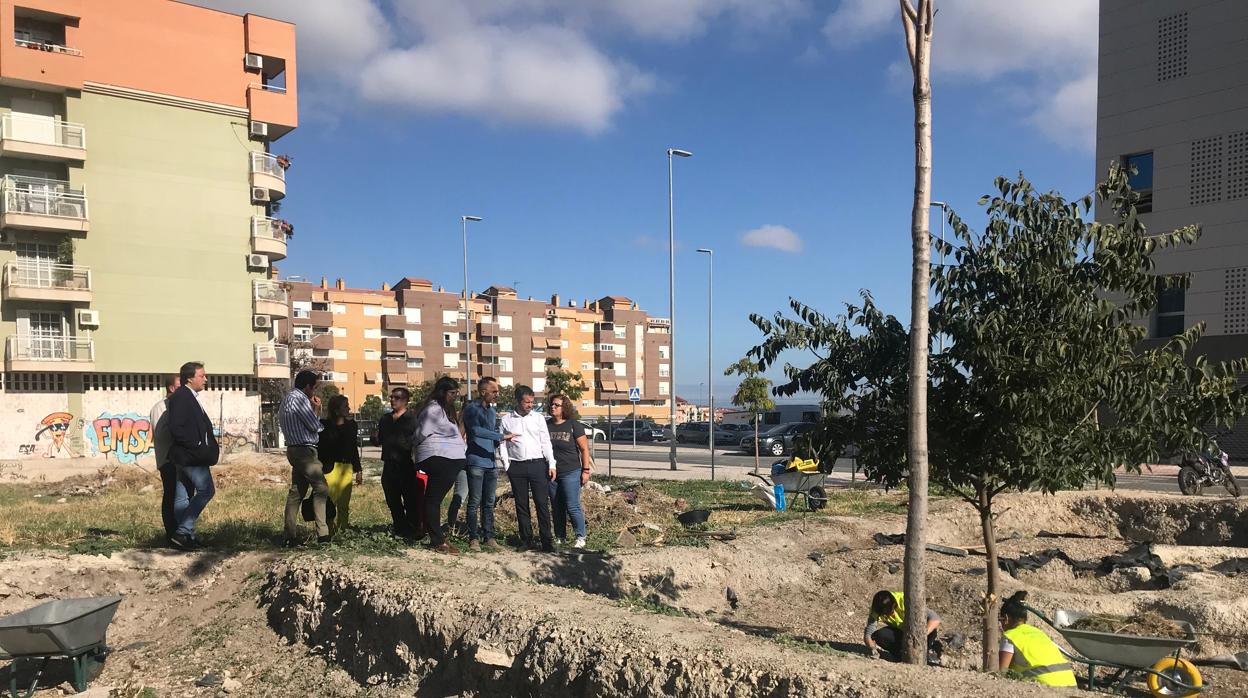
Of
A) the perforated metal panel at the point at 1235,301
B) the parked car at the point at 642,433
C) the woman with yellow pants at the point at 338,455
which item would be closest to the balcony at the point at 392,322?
the parked car at the point at 642,433

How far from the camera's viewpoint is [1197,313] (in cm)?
2791

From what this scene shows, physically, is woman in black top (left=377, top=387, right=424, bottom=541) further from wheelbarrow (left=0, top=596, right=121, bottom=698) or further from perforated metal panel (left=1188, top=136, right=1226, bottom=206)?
perforated metal panel (left=1188, top=136, right=1226, bottom=206)

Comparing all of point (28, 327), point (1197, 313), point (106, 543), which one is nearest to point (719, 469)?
point (1197, 313)

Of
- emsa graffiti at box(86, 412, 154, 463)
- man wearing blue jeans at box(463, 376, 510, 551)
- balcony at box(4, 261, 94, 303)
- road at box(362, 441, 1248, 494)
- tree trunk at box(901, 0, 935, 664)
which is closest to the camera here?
tree trunk at box(901, 0, 935, 664)

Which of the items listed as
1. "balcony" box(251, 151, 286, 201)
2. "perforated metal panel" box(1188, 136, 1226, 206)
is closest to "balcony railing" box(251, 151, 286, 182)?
"balcony" box(251, 151, 286, 201)

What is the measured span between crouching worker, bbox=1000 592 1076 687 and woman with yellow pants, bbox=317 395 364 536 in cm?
607

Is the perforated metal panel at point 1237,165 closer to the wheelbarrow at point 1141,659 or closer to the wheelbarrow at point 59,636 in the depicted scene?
the wheelbarrow at point 1141,659

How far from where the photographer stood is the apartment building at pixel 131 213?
99.7ft

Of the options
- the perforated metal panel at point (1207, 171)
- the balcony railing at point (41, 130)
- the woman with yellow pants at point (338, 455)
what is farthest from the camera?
the balcony railing at point (41, 130)

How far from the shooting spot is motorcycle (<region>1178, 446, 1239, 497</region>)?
16.7 m

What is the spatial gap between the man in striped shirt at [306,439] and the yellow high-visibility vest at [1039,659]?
19.5 ft

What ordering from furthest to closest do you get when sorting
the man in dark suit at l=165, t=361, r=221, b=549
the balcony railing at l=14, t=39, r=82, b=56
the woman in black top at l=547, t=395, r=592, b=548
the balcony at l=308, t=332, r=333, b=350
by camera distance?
the balcony at l=308, t=332, r=333, b=350, the balcony railing at l=14, t=39, r=82, b=56, the woman in black top at l=547, t=395, r=592, b=548, the man in dark suit at l=165, t=361, r=221, b=549

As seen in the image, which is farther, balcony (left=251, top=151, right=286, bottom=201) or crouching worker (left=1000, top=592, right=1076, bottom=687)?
balcony (left=251, top=151, right=286, bottom=201)

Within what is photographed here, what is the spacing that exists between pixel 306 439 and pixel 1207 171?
101ft
